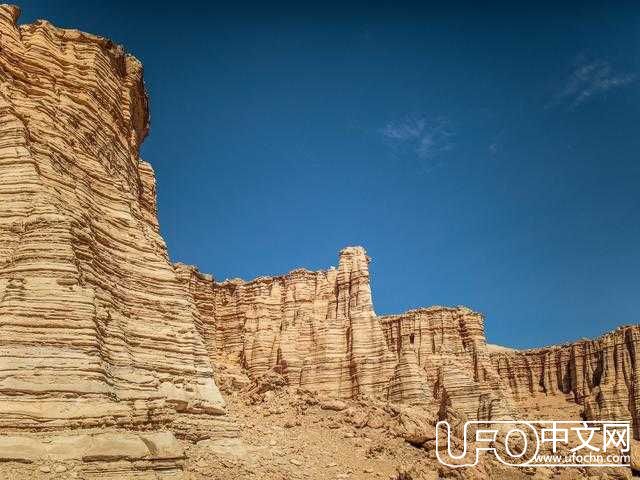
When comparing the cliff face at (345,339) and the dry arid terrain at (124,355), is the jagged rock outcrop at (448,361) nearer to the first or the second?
the cliff face at (345,339)

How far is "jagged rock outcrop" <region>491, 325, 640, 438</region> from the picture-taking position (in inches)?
2355

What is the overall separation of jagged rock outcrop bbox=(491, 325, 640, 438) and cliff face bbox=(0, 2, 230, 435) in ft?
172

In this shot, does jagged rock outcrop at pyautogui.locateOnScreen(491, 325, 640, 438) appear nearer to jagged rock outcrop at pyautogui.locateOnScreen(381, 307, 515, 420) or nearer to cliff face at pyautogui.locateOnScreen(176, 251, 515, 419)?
jagged rock outcrop at pyautogui.locateOnScreen(381, 307, 515, 420)

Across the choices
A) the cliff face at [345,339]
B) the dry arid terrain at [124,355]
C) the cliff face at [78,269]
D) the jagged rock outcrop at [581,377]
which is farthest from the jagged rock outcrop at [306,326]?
the jagged rock outcrop at [581,377]

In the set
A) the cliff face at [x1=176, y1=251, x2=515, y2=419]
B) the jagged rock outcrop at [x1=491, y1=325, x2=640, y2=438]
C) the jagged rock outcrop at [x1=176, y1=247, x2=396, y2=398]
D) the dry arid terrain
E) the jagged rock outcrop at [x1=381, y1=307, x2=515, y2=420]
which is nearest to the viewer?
the dry arid terrain

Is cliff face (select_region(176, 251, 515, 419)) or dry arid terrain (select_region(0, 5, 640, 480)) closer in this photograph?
dry arid terrain (select_region(0, 5, 640, 480))

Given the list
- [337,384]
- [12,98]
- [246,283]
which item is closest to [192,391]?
[12,98]

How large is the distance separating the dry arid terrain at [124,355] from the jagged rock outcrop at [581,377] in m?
19.5

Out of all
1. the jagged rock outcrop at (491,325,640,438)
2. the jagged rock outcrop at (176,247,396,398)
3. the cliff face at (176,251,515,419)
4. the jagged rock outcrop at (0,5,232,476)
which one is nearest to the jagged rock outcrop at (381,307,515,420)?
the cliff face at (176,251,515,419)

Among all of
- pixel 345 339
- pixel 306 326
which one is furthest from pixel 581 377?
pixel 306 326

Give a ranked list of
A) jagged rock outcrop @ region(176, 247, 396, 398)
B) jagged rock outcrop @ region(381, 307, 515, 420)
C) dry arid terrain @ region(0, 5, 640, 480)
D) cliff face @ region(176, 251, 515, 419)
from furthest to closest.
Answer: jagged rock outcrop @ region(176, 247, 396, 398), cliff face @ region(176, 251, 515, 419), jagged rock outcrop @ region(381, 307, 515, 420), dry arid terrain @ region(0, 5, 640, 480)

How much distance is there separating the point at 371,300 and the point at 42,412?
110ft

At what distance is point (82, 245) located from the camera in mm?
17000

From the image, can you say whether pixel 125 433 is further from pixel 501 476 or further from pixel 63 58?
pixel 501 476
